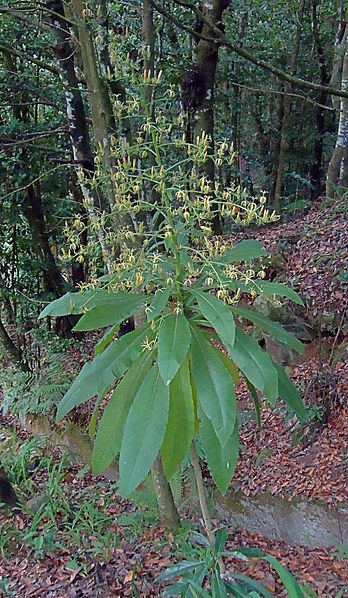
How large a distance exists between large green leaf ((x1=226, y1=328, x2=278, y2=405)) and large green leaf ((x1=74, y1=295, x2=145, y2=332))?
394 millimetres

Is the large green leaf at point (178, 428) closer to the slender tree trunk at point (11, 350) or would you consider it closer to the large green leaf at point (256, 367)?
the large green leaf at point (256, 367)

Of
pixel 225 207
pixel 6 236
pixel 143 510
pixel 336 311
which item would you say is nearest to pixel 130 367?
pixel 225 207

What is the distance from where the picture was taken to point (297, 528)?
9.88 ft

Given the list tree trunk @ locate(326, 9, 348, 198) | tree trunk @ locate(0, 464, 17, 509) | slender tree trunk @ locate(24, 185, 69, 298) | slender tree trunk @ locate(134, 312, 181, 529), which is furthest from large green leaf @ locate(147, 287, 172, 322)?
tree trunk @ locate(326, 9, 348, 198)

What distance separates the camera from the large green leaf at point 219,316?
4.77 ft

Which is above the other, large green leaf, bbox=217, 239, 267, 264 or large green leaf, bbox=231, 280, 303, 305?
large green leaf, bbox=217, 239, 267, 264

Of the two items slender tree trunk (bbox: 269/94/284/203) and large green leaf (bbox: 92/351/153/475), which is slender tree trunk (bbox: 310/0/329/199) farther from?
large green leaf (bbox: 92/351/153/475)

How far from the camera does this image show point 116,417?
176 cm

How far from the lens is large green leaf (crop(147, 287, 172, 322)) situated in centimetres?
157

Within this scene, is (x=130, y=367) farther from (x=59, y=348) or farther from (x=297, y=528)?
(x=59, y=348)

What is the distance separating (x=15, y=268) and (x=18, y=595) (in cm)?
332

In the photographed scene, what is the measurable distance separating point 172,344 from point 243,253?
513 millimetres

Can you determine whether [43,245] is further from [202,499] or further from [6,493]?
[202,499]

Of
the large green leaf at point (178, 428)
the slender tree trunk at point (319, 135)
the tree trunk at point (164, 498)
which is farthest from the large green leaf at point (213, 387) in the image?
the slender tree trunk at point (319, 135)
